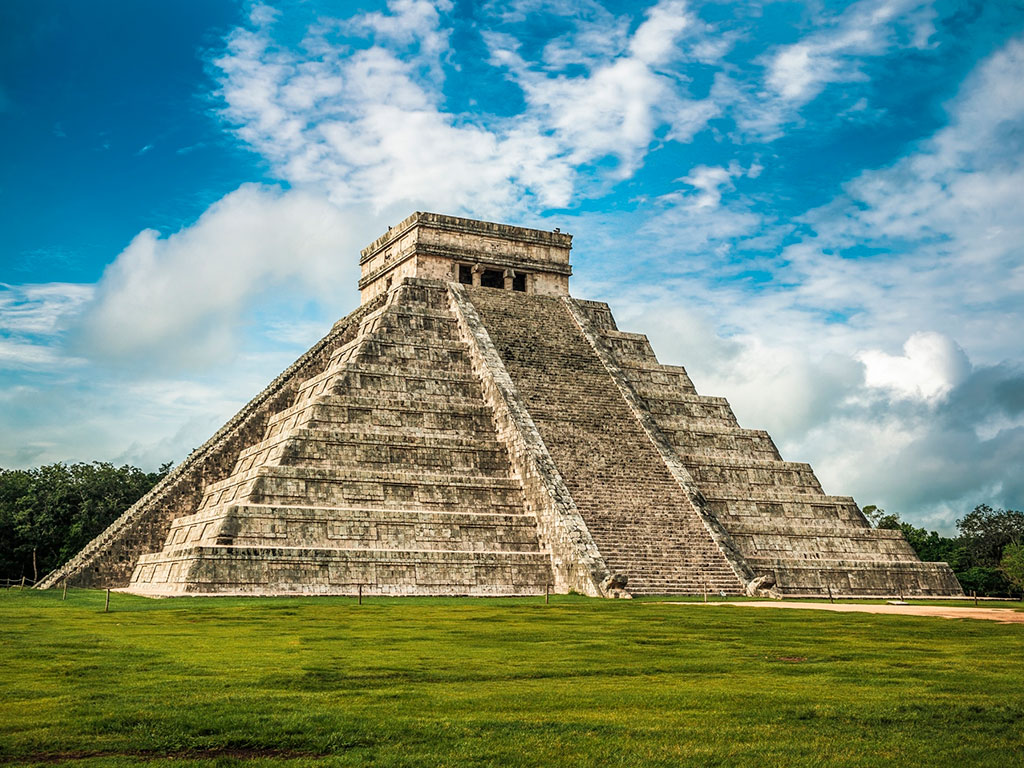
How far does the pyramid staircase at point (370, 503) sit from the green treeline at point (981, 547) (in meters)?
24.1

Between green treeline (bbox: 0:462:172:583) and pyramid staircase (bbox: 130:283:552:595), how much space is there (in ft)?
35.4

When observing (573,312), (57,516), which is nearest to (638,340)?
(573,312)

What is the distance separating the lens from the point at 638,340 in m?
37.3

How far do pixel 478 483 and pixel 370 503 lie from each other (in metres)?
2.86

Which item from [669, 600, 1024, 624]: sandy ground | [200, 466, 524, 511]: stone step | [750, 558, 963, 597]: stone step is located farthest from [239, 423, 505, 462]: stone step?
[669, 600, 1024, 624]: sandy ground

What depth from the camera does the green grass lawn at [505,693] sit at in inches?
297

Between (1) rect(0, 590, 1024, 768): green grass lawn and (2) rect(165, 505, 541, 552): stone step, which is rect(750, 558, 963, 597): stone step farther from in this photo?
(1) rect(0, 590, 1024, 768): green grass lawn

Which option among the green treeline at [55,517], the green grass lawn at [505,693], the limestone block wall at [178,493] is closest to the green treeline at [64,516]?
the green treeline at [55,517]

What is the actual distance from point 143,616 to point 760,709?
458 inches

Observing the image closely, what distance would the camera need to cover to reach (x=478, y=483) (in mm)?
26656

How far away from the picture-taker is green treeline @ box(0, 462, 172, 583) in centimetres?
3744

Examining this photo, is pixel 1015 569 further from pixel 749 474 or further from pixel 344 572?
pixel 344 572

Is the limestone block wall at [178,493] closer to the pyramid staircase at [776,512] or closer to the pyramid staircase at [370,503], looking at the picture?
the pyramid staircase at [370,503]

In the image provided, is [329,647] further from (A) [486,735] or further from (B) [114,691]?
(A) [486,735]
